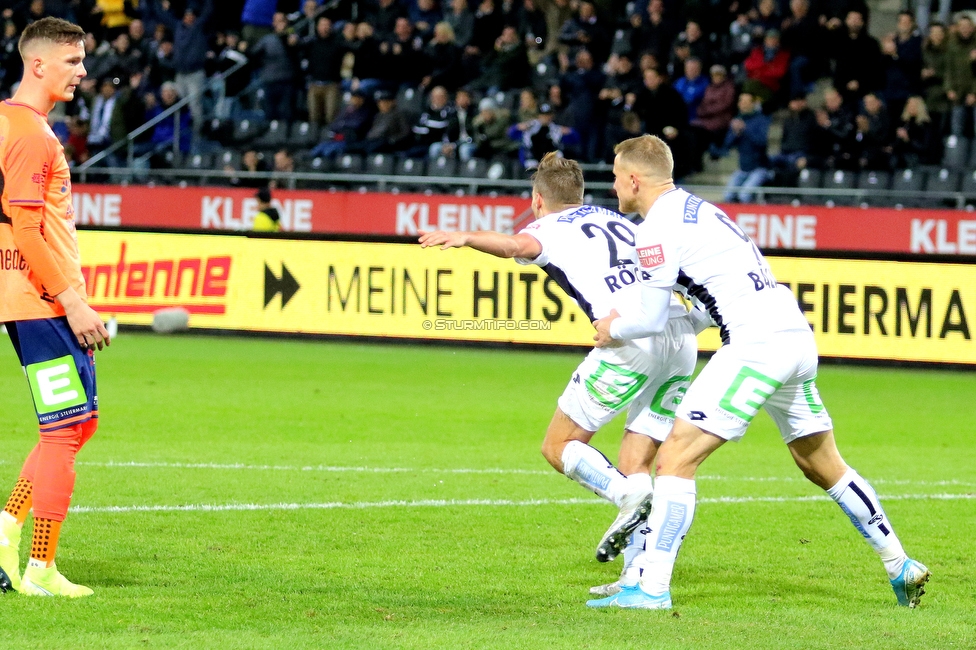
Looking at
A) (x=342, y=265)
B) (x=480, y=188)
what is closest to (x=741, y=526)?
(x=342, y=265)

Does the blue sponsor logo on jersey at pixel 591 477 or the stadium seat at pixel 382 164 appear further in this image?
the stadium seat at pixel 382 164

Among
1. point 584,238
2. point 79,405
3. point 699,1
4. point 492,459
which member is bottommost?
point 492,459

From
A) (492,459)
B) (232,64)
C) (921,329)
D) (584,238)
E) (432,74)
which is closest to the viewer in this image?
(584,238)

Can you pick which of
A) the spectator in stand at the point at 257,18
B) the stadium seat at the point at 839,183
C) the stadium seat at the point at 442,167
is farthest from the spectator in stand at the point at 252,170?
the stadium seat at the point at 839,183

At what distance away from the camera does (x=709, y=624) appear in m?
5.76

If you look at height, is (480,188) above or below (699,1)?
below

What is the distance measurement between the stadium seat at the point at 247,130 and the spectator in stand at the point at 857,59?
999cm

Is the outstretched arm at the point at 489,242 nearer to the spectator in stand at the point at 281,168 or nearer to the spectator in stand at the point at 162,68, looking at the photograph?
the spectator in stand at the point at 281,168

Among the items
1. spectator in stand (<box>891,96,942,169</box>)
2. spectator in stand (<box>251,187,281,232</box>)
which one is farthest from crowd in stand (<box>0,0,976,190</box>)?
spectator in stand (<box>251,187,281,232</box>)

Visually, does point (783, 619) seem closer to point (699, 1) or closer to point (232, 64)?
point (699, 1)

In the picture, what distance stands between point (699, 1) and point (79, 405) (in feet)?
60.7

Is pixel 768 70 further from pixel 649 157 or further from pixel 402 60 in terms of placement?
pixel 649 157

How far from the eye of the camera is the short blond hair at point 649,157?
6266 mm

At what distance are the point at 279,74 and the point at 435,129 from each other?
3.61 m
